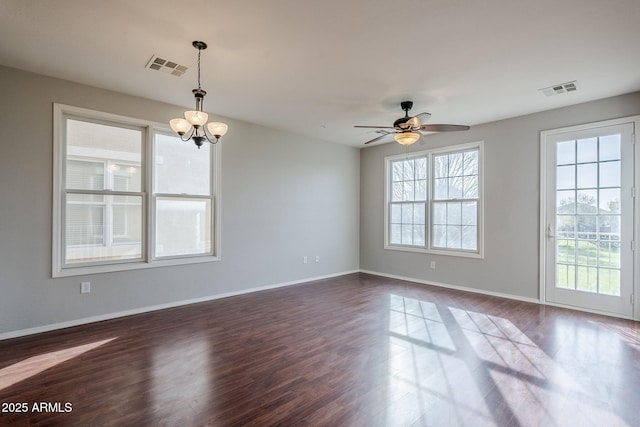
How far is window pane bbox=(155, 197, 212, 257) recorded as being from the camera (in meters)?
4.41

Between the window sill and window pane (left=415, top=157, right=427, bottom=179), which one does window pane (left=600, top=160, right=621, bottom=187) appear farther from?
window pane (left=415, top=157, right=427, bottom=179)

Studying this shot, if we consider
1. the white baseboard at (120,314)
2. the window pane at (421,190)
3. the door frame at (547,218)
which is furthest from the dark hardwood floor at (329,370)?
the window pane at (421,190)

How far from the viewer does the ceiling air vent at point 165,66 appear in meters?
3.13

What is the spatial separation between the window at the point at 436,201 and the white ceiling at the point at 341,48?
1535mm

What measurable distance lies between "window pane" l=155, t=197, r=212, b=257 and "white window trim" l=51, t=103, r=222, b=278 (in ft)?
0.31

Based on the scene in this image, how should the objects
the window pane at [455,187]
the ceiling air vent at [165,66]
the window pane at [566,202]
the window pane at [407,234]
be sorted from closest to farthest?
the ceiling air vent at [165,66] < the window pane at [566,202] < the window pane at [455,187] < the window pane at [407,234]

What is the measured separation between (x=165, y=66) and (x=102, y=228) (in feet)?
7.17

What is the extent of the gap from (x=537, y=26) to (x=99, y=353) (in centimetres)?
484

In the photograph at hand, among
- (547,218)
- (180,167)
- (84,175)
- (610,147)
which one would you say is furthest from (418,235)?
(84,175)

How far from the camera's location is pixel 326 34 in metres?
2.68

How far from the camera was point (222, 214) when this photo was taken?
494cm

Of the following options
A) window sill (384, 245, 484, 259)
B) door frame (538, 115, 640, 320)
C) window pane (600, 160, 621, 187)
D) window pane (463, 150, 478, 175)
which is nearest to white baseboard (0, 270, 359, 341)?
window sill (384, 245, 484, 259)

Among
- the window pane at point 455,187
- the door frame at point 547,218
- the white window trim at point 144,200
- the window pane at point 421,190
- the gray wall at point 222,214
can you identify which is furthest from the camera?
the window pane at point 421,190

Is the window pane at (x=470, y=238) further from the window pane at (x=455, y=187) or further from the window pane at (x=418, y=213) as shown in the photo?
the window pane at (x=418, y=213)
